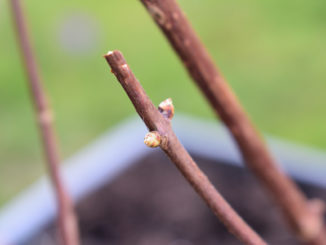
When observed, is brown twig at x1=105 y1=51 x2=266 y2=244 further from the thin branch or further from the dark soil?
the dark soil

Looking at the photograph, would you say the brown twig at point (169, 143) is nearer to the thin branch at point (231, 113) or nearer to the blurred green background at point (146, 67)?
the thin branch at point (231, 113)

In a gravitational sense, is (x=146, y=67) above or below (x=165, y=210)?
above

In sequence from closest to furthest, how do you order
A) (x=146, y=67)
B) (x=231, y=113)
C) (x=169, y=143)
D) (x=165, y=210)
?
(x=169, y=143)
(x=231, y=113)
(x=165, y=210)
(x=146, y=67)

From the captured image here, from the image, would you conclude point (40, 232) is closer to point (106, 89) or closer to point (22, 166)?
point (22, 166)

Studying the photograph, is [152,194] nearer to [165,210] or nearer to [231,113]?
[165,210]

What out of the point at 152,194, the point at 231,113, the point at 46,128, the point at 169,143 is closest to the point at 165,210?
the point at 152,194

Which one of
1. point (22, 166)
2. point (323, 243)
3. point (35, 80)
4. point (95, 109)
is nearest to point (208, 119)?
point (95, 109)
